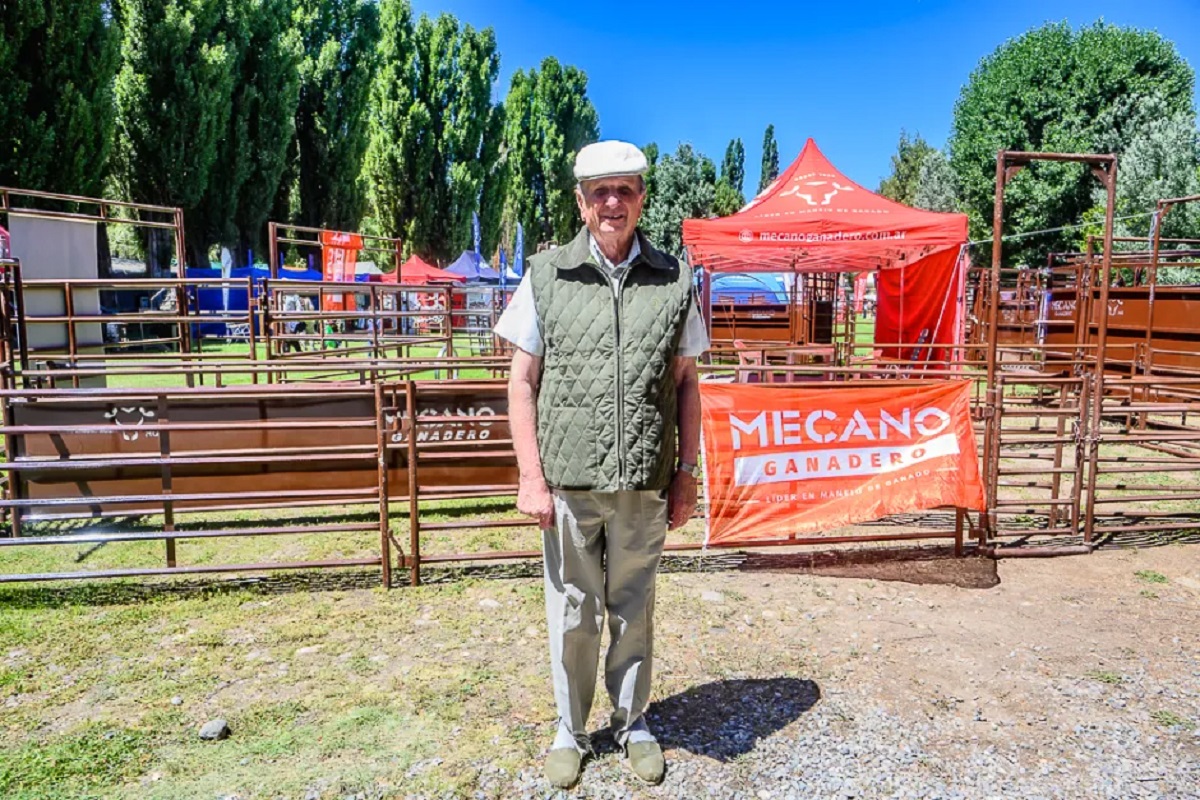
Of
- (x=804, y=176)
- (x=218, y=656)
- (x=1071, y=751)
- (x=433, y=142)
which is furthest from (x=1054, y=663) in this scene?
(x=433, y=142)

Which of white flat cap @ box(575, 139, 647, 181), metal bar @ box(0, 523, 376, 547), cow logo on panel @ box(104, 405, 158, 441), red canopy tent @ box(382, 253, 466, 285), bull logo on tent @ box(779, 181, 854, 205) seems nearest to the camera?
white flat cap @ box(575, 139, 647, 181)

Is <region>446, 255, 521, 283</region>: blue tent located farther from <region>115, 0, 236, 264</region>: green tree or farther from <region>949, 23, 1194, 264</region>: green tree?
<region>949, 23, 1194, 264</region>: green tree

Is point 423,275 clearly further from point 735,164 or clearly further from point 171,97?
point 735,164

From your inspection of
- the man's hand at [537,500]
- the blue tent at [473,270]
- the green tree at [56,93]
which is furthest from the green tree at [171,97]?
the man's hand at [537,500]

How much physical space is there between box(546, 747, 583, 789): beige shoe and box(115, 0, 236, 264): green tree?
96.0 ft

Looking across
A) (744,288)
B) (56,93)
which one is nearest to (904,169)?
(744,288)

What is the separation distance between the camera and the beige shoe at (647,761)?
9.57 feet

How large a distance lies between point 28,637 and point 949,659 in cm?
456

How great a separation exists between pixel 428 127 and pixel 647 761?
3729 cm

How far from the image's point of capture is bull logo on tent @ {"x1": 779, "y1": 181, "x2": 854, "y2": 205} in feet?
34.9

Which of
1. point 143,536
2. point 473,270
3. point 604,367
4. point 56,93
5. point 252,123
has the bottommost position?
point 143,536

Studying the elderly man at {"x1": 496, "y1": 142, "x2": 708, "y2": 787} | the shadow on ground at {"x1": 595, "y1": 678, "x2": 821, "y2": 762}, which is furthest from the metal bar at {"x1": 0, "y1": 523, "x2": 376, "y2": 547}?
the elderly man at {"x1": 496, "y1": 142, "x2": 708, "y2": 787}

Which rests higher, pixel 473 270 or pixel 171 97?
pixel 171 97

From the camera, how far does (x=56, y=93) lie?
71.7ft
